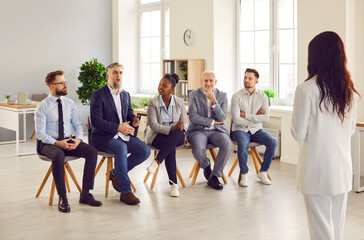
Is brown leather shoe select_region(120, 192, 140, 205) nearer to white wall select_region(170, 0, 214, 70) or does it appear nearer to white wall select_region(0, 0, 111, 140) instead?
white wall select_region(170, 0, 214, 70)

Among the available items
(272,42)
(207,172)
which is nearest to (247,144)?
(207,172)

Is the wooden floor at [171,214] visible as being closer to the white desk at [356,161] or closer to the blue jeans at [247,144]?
the white desk at [356,161]

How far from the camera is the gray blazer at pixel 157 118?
542cm

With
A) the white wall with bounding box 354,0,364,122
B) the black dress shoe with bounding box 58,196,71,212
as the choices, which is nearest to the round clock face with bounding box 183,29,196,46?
the white wall with bounding box 354,0,364,122

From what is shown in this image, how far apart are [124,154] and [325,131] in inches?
104

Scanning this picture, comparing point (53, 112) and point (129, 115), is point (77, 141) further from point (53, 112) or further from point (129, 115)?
point (129, 115)

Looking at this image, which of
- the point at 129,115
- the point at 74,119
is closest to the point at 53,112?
the point at 74,119

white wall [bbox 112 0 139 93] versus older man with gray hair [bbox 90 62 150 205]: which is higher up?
white wall [bbox 112 0 139 93]

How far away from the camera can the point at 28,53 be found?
9180 millimetres

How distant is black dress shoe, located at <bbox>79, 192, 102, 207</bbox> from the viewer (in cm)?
489

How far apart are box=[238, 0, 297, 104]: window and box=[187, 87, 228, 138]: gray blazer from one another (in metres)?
2.18

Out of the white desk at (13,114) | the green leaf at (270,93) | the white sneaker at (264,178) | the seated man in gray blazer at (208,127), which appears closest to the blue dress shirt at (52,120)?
the seated man in gray blazer at (208,127)

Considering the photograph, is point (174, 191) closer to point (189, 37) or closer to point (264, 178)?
point (264, 178)

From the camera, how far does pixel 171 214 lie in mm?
4617
